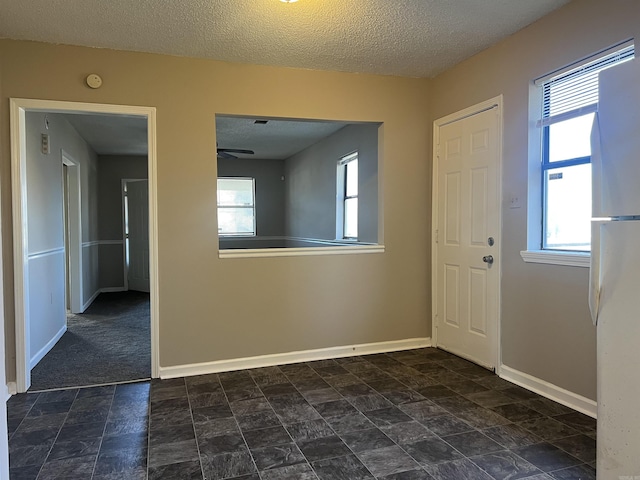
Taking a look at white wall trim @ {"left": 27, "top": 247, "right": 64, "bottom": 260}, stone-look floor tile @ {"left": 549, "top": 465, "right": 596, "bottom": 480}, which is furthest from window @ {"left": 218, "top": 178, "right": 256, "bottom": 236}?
stone-look floor tile @ {"left": 549, "top": 465, "right": 596, "bottom": 480}

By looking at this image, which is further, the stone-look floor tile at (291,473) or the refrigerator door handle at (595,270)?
the stone-look floor tile at (291,473)

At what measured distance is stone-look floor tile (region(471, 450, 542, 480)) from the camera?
6.62 feet

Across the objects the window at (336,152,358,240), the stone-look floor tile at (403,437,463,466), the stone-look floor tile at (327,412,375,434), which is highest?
the window at (336,152,358,240)

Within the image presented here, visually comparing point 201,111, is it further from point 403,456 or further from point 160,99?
point 403,456

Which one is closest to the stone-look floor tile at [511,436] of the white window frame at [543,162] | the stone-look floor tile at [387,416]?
the stone-look floor tile at [387,416]

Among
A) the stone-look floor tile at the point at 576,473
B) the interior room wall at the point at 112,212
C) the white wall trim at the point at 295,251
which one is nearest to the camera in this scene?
the stone-look floor tile at the point at 576,473

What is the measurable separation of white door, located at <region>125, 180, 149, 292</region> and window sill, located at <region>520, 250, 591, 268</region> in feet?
21.6

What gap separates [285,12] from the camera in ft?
8.89

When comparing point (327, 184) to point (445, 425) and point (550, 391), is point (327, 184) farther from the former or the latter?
point (445, 425)

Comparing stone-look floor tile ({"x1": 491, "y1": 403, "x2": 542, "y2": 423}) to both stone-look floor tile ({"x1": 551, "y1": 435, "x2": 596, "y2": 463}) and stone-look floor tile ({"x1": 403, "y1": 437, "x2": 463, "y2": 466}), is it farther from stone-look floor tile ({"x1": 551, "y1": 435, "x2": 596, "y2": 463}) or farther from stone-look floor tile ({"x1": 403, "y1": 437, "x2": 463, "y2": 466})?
stone-look floor tile ({"x1": 403, "y1": 437, "x2": 463, "y2": 466})

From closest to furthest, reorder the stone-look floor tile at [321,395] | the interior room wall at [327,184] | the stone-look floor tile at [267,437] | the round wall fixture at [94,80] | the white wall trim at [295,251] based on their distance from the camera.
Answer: the stone-look floor tile at [267,437], the stone-look floor tile at [321,395], the round wall fixture at [94,80], the white wall trim at [295,251], the interior room wall at [327,184]

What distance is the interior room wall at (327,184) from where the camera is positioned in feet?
15.5

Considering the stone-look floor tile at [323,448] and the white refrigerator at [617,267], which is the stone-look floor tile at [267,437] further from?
the white refrigerator at [617,267]

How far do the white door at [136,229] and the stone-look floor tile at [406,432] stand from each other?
20.9 ft
